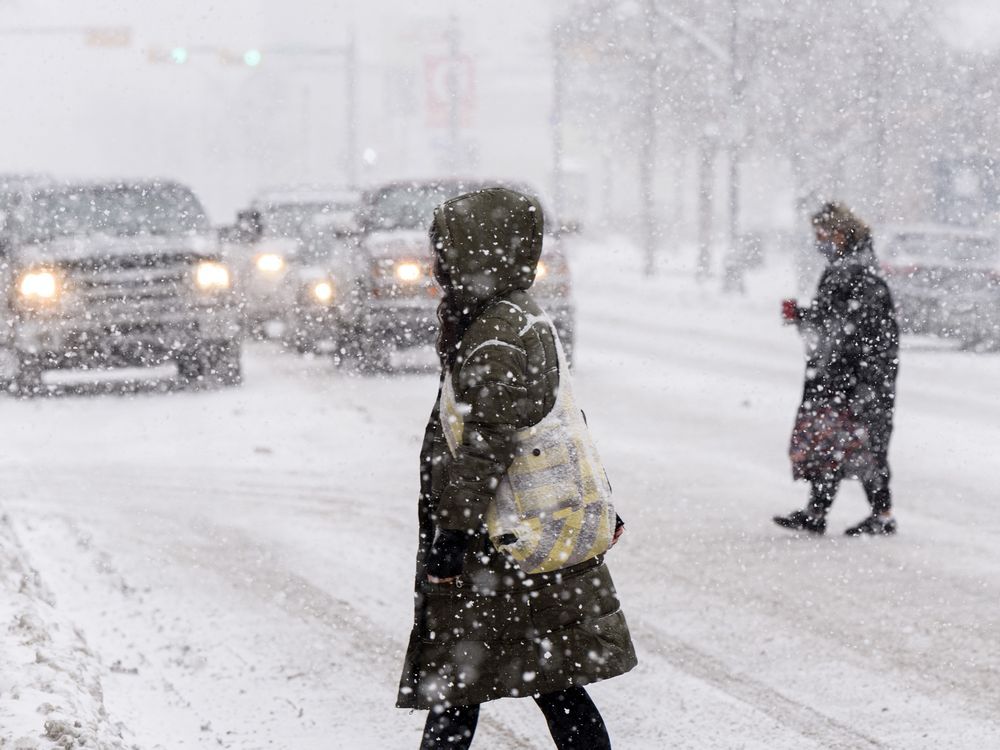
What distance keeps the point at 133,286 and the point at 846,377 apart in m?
7.69

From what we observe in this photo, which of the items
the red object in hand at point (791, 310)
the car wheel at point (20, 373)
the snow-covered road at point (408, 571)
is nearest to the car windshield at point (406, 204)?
the snow-covered road at point (408, 571)

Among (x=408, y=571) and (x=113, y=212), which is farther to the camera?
(x=113, y=212)

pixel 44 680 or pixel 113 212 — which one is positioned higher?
pixel 113 212

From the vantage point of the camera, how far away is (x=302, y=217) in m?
17.4

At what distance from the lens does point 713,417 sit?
38.7 ft

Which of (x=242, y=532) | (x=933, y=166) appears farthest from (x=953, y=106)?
(x=242, y=532)

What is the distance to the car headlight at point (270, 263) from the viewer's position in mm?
16562

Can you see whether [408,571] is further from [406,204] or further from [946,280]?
[946,280]

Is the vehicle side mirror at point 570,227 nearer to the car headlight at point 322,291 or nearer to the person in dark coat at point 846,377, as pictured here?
the car headlight at point 322,291

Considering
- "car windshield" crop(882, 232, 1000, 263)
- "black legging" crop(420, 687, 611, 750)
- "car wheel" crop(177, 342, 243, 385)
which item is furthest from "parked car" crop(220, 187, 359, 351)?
"black legging" crop(420, 687, 611, 750)

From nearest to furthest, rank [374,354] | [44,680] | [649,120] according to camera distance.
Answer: [44,680], [374,354], [649,120]

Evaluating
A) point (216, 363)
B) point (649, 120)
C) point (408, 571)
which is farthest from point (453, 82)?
point (408, 571)

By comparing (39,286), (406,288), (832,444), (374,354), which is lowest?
(374,354)

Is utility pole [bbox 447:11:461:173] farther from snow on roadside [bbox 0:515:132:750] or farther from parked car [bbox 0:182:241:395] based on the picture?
snow on roadside [bbox 0:515:132:750]
